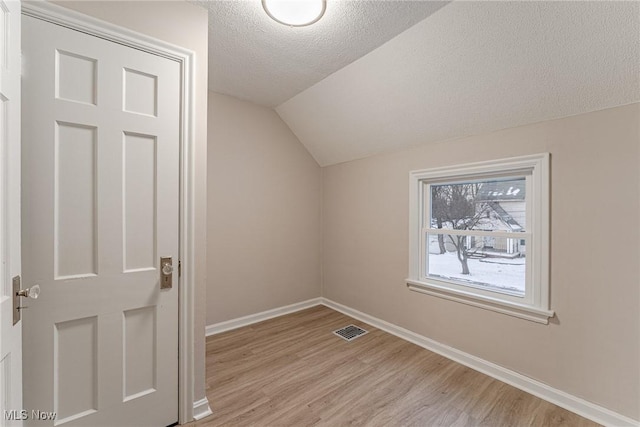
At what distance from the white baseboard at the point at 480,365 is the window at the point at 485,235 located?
0.45 meters

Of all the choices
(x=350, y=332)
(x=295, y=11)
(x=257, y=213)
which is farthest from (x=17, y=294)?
(x=350, y=332)

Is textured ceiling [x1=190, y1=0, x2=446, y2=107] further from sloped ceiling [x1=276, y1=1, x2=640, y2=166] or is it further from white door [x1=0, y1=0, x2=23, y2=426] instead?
white door [x1=0, y1=0, x2=23, y2=426]

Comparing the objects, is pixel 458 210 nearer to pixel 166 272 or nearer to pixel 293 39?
pixel 293 39

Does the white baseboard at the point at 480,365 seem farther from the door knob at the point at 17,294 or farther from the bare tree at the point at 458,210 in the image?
the door knob at the point at 17,294

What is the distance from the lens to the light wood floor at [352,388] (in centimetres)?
172

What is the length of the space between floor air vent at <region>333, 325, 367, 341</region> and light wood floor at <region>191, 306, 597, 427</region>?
7cm

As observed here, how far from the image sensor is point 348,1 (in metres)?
1.64

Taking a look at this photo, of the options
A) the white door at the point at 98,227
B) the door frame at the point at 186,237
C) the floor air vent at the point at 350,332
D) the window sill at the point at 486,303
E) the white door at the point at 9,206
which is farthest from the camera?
the floor air vent at the point at 350,332

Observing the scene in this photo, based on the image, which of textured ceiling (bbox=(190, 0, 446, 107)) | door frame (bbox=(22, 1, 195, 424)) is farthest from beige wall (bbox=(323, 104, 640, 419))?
door frame (bbox=(22, 1, 195, 424))

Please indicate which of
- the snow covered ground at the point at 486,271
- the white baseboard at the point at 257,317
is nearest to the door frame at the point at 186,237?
the white baseboard at the point at 257,317

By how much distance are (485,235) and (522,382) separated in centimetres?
110

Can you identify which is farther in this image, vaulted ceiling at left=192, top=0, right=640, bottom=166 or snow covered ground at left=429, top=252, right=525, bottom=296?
snow covered ground at left=429, top=252, right=525, bottom=296

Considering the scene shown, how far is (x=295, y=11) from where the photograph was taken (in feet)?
5.27

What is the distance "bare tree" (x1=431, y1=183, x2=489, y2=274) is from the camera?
246cm
